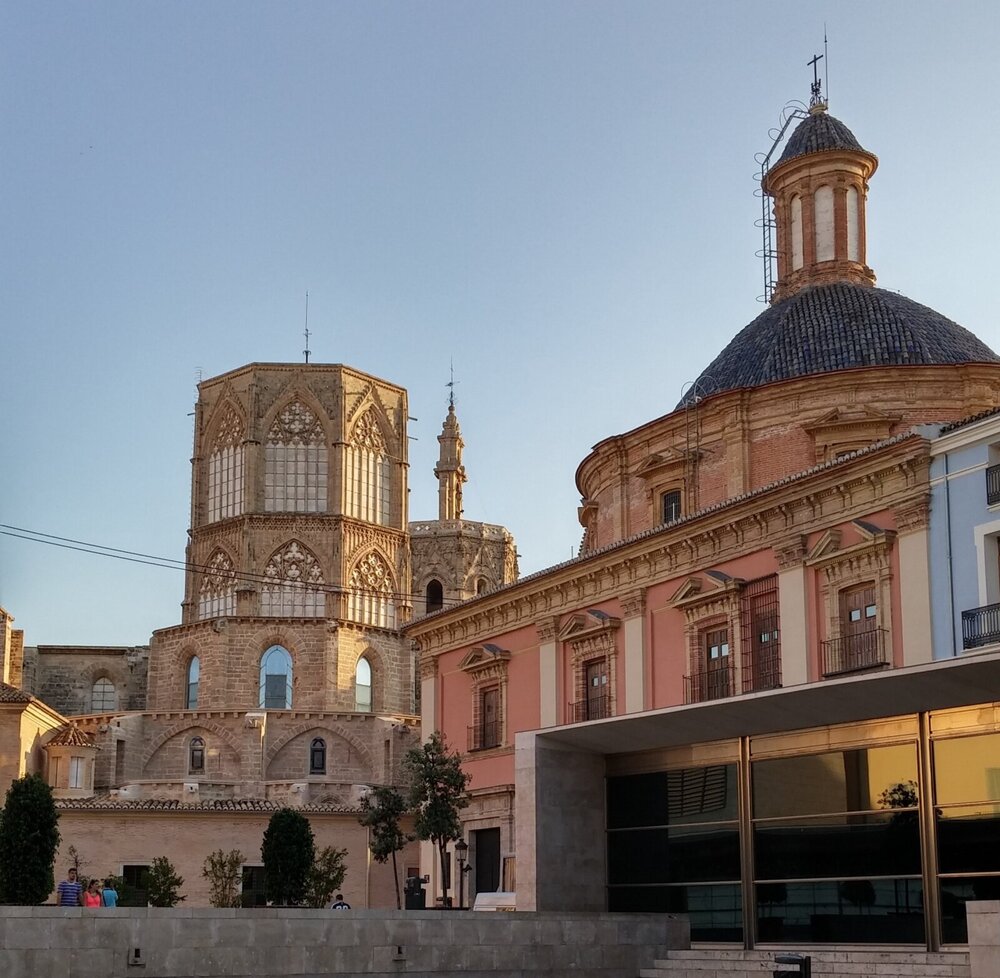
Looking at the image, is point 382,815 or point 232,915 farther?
point 382,815

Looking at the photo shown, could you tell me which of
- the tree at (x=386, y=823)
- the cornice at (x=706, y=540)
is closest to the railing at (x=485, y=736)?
the cornice at (x=706, y=540)

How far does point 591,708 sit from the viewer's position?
34562mm

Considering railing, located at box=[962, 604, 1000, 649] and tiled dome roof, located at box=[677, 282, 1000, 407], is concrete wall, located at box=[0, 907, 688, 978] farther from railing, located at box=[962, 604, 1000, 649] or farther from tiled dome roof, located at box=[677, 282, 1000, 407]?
tiled dome roof, located at box=[677, 282, 1000, 407]

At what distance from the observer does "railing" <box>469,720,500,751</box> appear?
3734 cm

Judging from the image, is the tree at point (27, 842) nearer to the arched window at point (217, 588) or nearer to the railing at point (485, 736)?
the railing at point (485, 736)

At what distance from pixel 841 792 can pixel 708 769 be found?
8.83 ft

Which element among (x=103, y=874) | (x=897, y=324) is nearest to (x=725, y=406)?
(x=897, y=324)

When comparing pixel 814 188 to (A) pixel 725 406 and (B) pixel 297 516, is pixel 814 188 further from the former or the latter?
(B) pixel 297 516

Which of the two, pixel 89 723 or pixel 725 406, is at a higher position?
pixel 725 406

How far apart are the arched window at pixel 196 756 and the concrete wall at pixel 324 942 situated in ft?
122

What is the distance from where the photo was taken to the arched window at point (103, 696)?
229ft

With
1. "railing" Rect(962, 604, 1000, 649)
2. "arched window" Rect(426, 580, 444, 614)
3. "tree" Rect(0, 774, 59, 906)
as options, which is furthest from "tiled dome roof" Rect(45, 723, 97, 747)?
"railing" Rect(962, 604, 1000, 649)

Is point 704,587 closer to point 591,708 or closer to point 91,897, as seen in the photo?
point 591,708

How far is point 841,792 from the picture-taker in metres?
24.5
